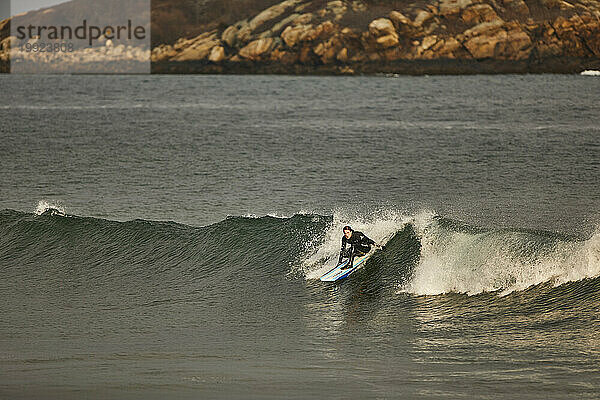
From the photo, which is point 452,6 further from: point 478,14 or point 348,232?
point 348,232

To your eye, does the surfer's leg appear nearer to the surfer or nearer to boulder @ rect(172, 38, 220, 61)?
the surfer

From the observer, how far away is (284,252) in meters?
19.3

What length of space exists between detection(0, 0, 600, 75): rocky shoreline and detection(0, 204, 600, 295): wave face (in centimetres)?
13622

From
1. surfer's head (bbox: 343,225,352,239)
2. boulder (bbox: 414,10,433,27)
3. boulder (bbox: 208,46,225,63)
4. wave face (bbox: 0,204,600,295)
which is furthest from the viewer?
boulder (bbox: 208,46,225,63)

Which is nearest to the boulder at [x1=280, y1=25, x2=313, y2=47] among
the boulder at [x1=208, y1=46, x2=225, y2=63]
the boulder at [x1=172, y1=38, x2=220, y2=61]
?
the boulder at [x1=208, y1=46, x2=225, y2=63]

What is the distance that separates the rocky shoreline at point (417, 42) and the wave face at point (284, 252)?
5363 inches

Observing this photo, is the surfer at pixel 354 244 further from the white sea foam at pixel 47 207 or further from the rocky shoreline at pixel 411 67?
the rocky shoreline at pixel 411 67

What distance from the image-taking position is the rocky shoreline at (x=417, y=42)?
504 feet

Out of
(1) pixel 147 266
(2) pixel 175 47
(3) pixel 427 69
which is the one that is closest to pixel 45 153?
(1) pixel 147 266

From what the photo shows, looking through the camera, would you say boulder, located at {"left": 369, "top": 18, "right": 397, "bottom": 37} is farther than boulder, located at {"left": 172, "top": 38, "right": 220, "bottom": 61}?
No

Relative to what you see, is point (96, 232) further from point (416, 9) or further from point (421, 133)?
point (416, 9)

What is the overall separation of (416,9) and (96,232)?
153 meters

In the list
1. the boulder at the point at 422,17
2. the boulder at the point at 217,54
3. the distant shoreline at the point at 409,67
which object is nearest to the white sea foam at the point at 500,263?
the distant shoreline at the point at 409,67

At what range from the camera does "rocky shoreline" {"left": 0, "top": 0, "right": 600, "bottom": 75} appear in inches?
6053
